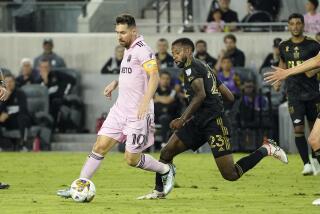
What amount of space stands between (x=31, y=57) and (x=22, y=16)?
106 centimetres

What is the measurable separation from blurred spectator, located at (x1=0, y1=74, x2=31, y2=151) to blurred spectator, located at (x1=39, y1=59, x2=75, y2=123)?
0.70m

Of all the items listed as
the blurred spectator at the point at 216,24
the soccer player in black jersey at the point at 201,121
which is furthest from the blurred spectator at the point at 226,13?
the soccer player in black jersey at the point at 201,121

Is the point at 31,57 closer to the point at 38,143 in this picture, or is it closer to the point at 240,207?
the point at 38,143

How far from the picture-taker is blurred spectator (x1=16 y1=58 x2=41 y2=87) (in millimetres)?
24961

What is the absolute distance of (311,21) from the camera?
2503 cm

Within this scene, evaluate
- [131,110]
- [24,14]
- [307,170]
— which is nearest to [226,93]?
[131,110]

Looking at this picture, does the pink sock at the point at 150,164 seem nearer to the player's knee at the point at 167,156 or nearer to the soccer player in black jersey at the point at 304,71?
the player's knee at the point at 167,156

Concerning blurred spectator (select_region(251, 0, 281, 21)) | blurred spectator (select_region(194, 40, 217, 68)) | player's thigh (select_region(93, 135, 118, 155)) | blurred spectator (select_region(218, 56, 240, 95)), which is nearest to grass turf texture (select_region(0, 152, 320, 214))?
player's thigh (select_region(93, 135, 118, 155))

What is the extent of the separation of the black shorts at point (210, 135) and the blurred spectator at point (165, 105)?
9035 mm

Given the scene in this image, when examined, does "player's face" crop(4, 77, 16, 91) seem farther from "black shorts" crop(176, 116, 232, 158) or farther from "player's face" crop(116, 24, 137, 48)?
"player's face" crop(116, 24, 137, 48)

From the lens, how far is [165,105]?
2369 centimetres

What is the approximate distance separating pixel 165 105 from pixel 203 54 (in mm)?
1495

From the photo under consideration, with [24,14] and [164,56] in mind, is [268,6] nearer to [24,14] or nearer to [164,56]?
[164,56]

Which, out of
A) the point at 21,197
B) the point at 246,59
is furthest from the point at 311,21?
the point at 21,197
